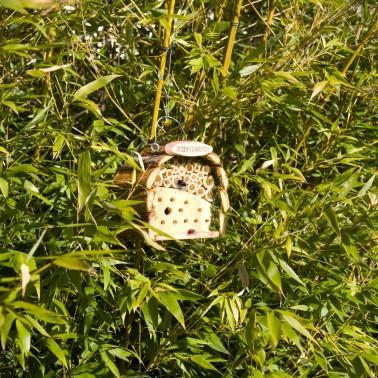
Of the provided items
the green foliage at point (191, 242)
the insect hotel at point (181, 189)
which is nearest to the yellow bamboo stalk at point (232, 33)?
the green foliage at point (191, 242)

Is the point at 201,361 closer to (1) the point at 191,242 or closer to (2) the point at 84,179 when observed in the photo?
(1) the point at 191,242

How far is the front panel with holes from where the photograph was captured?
84.7 inches

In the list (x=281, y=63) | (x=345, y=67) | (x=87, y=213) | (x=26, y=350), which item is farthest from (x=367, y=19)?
(x=26, y=350)

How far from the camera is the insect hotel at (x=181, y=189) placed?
82.1 inches

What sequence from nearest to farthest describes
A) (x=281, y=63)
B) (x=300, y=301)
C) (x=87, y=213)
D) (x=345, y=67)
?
(x=87, y=213), (x=281, y=63), (x=300, y=301), (x=345, y=67)

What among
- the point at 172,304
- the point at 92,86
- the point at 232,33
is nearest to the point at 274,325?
the point at 172,304

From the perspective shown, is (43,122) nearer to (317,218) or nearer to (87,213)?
(87,213)

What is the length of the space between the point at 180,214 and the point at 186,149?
0.24 meters

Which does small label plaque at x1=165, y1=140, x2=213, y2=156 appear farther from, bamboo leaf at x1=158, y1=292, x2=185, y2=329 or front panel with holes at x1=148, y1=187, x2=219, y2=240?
bamboo leaf at x1=158, y1=292, x2=185, y2=329

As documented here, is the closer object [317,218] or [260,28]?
[317,218]

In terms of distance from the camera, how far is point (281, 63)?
2.35 metres

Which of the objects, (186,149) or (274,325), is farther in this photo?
(186,149)

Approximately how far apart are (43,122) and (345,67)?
1.07 meters

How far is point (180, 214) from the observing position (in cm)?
225
